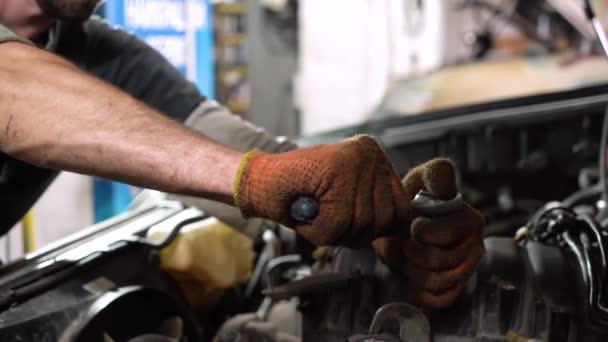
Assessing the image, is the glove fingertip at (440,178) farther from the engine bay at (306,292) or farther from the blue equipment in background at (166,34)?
the blue equipment in background at (166,34)

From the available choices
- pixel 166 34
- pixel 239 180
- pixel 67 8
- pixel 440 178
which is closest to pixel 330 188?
pixel 239 180

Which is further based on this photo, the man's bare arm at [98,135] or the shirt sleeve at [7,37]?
the shirt sleeve at [7,37]

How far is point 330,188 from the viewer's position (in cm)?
70

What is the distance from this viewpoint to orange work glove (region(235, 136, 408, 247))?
70 centimetres

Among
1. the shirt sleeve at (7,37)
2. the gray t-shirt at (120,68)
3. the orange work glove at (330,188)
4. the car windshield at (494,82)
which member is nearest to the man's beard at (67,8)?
the gray t-shirt at (120,68)

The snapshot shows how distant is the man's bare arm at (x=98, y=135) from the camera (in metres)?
0.78

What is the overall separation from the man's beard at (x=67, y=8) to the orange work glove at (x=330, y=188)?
0.64 m

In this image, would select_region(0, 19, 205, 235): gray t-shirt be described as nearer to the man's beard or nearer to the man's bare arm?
the man's beard

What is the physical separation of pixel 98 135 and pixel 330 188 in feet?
0.96

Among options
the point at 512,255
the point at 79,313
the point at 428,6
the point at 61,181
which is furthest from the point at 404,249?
the point at 428,6

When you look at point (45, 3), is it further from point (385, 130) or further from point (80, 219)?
point (80, 219)

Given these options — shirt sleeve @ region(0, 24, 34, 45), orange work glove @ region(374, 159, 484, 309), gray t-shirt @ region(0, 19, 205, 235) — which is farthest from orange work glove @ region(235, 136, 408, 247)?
gray t-shirt @ region(0, 19, 205, 235)

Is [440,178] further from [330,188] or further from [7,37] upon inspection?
[7,37]

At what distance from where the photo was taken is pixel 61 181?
2.28 m
